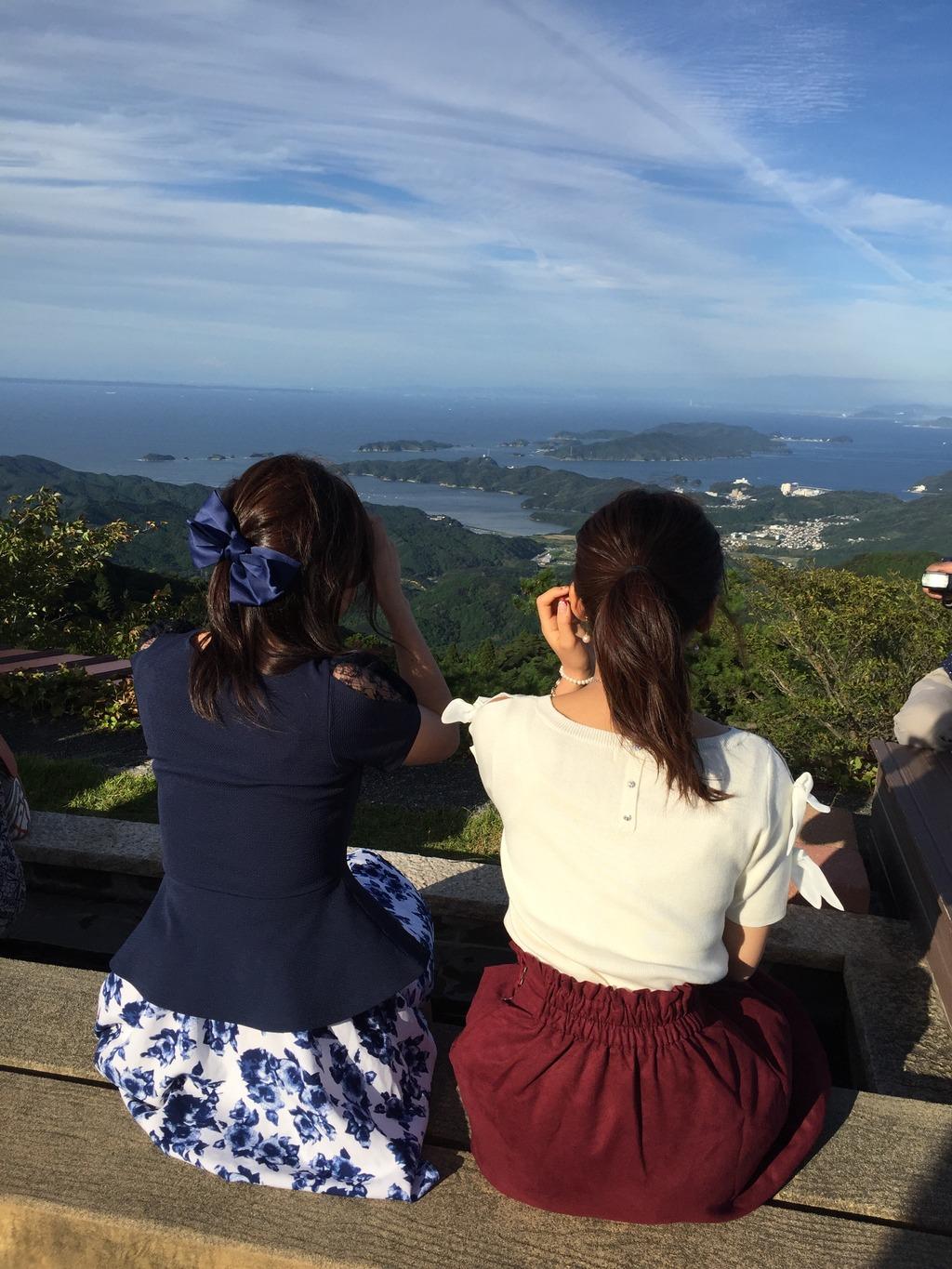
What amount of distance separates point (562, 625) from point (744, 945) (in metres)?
0.69

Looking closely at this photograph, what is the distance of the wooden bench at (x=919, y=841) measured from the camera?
6.75 feet

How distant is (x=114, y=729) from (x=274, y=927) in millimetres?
4161

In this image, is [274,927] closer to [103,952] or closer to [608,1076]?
[608,1076]

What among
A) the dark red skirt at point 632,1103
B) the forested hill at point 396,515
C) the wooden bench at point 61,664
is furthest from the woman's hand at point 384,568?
the forested hill at point 396,515

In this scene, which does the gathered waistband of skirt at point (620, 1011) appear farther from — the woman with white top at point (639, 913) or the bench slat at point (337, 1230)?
the bench slat at point (337, 1230)

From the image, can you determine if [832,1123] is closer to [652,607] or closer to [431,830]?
[652,607]

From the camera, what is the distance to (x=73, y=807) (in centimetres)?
415

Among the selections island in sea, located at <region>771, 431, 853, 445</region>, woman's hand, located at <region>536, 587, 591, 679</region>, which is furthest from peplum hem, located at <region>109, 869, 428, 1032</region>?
island in sea, located at <region>771, 431, 853, 445</region>

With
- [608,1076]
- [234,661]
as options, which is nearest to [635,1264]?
[608,1076]

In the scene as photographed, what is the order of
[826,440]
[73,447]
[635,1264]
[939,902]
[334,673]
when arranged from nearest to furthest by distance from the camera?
A: [635,1264], [334,673], [939,902], [73,447], [826,440]

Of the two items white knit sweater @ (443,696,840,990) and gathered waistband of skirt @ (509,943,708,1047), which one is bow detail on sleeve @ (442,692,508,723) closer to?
white knit sweater @ (443,696,840,990)

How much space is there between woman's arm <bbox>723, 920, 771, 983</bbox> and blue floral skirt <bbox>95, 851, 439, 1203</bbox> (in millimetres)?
599

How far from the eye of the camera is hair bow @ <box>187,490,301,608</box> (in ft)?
5.02

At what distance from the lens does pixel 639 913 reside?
1492 mm
